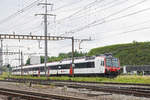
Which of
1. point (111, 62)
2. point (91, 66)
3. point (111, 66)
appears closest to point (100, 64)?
point (111, 66)

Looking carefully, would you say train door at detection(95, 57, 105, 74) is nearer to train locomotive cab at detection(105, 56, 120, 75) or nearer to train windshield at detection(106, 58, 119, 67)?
train locomotive cab at detection(105, 56, 120, 75)

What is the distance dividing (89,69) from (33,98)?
2535 centimetres

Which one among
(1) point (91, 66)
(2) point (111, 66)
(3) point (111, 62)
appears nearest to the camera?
(2) point (111, 66)

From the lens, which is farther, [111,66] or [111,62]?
[111,62]

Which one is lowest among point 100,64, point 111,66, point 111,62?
point 111,66

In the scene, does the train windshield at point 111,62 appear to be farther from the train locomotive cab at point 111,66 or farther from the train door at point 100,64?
the train door at point 100,64

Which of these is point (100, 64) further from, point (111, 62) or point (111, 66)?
point (111, 62)

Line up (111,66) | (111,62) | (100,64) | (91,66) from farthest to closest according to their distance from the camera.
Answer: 1. (91,66)
2. (111,62)
3. (111,66)
4. (100,64)

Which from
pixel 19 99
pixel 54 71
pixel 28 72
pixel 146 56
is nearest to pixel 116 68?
pixel 54 71

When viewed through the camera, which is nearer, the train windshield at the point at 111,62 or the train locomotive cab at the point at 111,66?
the train locomotive cab at the point at 111,66

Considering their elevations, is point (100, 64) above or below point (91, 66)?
above

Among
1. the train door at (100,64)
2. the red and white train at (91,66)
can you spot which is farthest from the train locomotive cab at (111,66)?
the train door at (100,64)

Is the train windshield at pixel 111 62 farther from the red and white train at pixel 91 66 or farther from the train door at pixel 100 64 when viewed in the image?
the train door at pixel 100 64

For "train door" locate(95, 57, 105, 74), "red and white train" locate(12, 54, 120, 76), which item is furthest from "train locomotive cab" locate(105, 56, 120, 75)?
"train door" locate(95, 57, 105, 74)
